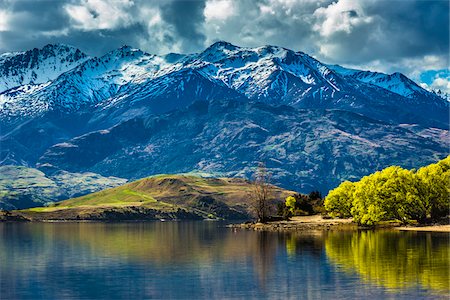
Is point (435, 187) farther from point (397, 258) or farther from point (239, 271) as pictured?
point (239, 271)

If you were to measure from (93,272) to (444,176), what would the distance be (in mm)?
113674

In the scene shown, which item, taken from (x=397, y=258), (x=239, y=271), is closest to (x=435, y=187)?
(x=397, y=258)

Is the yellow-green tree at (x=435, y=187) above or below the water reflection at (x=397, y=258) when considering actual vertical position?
above

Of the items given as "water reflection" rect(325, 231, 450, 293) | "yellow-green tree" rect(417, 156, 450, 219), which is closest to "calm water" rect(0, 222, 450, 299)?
"water reflection" rect(325, 231, 450, 293)

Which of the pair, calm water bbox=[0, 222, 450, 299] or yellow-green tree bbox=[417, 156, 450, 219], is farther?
yellow-green tree bbox=[417, 156, 450, 219]

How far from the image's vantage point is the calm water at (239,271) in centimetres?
7281

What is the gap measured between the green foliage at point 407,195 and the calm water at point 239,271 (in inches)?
1480

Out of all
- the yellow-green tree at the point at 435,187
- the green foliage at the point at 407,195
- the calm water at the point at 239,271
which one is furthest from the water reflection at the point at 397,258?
the green foliage at the point at 407,195

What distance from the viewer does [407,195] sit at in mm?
173125

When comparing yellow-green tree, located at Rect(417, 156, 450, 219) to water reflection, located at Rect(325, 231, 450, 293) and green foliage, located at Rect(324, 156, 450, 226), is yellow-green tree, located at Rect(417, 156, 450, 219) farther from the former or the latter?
water reflection, located at Rect(325, 231, 450, 293)

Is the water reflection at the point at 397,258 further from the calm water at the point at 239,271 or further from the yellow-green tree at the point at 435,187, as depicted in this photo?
the yellow-green tree at the point at 435,187

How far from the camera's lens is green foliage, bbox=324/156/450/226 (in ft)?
574

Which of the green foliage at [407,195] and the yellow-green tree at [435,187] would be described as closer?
the yellow-green tree at [435,187]

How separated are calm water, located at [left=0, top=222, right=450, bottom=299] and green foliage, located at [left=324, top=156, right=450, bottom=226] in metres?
37.6
